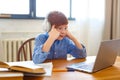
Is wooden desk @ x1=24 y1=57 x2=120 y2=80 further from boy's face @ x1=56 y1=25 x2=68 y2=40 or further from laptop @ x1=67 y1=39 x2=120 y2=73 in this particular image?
boy's face @ x1=56 y1=25 x2=68 y2=40

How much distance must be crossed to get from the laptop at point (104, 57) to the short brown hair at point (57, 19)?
0.46 m

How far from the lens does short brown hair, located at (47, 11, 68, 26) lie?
177 centimetres

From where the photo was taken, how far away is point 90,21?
3.08m

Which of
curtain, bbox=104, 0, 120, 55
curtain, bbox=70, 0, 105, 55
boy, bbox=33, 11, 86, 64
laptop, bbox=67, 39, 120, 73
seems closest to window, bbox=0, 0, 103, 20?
curtain, bbox=70, 0, 105, 55

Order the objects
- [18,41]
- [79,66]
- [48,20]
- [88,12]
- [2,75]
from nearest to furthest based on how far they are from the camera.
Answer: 1. [2,75]
2. [79,66]
3. [48,20]
4. [18,41]
5. [88,12]

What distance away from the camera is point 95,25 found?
3092 mm

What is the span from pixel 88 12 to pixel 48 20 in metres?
1.37

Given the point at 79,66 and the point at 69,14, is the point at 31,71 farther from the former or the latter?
the point at 69,14

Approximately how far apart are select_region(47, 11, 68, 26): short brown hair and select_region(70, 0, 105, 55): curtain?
1284 millimetres

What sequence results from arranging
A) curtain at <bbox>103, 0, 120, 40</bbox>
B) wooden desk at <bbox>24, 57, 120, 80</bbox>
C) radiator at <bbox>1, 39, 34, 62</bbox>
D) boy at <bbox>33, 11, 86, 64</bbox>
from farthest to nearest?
curtain at <bbox>103, 0, 120, 40</bbox> → radiator at <bbox>1, 39, 34, 62</bbox> → boy at <bbox>33, 11, 86, 64</bbox> → wooden desk at <bbox>24, 57, 120, 80</bbox>

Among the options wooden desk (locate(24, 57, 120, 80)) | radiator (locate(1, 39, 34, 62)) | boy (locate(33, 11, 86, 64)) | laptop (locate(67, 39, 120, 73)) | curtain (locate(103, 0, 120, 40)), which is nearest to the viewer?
wooden desk (locate(24, 57, 120, 80))

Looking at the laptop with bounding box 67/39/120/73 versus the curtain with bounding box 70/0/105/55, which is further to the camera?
the curtain with bounding box 70/0/105/55

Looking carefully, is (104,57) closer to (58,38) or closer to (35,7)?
(58,38)

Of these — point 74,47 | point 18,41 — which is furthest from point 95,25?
point 74,47
